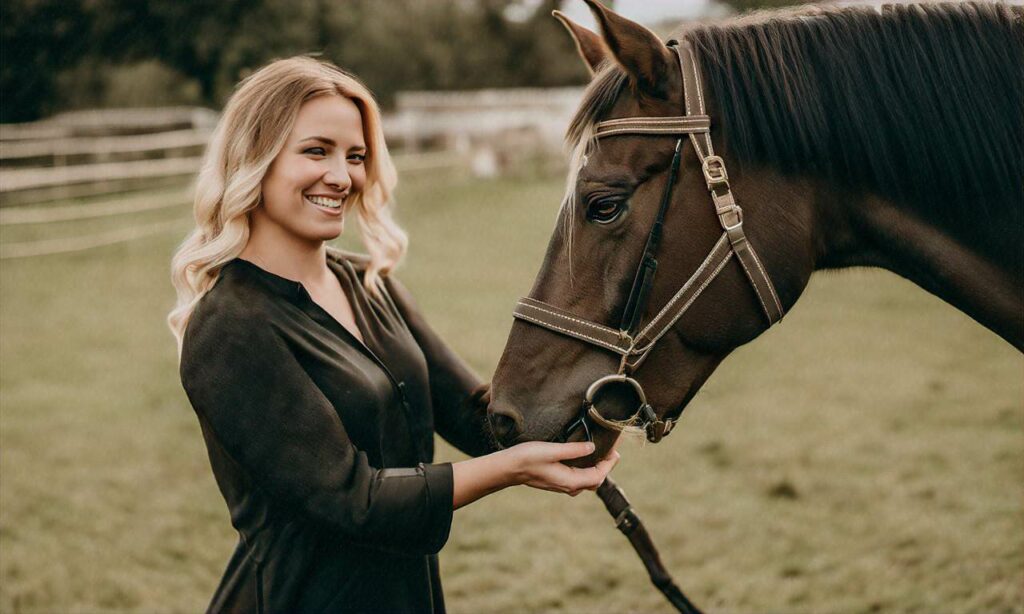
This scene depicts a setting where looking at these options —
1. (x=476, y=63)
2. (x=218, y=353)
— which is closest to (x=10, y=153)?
(x=218, y=353)

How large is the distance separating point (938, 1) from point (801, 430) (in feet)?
14.9

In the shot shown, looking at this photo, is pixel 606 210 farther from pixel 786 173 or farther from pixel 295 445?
pixel 295 445

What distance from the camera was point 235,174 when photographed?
6.97 feet

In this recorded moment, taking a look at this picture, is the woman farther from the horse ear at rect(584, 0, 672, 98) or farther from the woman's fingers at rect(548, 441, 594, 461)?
the horse ear at rect(584, 0, 672, 98)

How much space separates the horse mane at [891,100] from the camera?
190cm

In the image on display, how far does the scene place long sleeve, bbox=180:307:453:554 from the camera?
1914 mm

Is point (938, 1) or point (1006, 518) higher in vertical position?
point (938, 1)

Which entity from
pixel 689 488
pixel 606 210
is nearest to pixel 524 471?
pixel 606 210

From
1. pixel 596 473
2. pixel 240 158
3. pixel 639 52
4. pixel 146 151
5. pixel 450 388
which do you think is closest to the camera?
pixel 639 52

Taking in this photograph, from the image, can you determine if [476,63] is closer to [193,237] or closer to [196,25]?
[196,25]

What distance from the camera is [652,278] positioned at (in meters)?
1.95

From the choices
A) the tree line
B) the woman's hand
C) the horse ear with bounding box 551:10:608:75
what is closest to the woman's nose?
the horse ear with bounding box 551:10:608:75

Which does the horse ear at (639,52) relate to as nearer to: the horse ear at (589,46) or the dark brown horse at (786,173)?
the dark brown horse at (786,173)

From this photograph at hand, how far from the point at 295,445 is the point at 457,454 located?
391 centimetres
